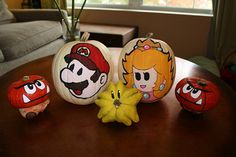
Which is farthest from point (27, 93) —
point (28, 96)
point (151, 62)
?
point (151, 62)

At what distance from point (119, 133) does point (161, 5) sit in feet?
6.17

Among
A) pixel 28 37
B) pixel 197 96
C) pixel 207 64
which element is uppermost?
pixel 197 96

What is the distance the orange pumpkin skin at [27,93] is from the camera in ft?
1.98

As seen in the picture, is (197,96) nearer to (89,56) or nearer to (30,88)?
(89,56)

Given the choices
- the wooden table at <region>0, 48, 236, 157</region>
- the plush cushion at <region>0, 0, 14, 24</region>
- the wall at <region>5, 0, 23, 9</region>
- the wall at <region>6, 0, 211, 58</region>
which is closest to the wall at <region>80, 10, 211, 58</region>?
the wall at <region>6, 0, 211, 58</region>

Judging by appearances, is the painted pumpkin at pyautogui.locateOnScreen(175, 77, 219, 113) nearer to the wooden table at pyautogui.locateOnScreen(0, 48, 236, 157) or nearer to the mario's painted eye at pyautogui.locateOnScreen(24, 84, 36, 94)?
the wooden table at pyautogui.locateOnScreen(0, 48, 236, 157)

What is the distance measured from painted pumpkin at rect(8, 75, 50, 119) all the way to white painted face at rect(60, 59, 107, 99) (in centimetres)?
7

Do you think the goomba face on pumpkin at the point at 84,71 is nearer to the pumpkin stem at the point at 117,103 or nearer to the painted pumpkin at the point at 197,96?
the pumpkin stem at the point at 117,103

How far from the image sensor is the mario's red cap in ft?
2.06

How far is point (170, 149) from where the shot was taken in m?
0.53

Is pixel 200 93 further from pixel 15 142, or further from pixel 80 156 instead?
pixel 15 142

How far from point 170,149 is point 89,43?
36 cm

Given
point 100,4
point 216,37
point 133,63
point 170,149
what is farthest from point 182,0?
point 170,149

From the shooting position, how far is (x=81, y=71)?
0.63 meters
